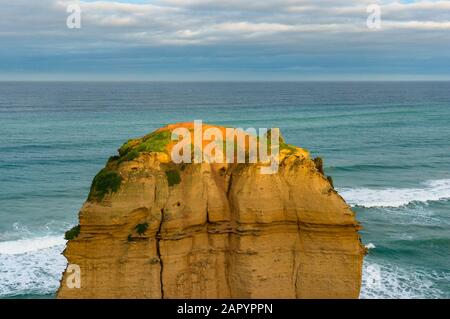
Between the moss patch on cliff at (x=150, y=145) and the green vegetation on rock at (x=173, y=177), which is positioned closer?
the green vegetation on rock at (x=173, y=177)

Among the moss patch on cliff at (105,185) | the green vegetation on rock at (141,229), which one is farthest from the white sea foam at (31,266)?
the green vegetation on rock at (141,229)

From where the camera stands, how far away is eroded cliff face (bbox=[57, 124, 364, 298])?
18.5 m

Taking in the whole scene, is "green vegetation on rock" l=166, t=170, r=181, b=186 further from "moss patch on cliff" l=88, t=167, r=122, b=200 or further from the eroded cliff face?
"moss patch on cliff" l=88, t=167, r=122, b=200

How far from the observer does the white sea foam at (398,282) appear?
107 ft

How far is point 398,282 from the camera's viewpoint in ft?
114

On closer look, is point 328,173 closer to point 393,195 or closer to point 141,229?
point 393,195

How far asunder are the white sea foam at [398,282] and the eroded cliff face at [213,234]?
13588 millimetres

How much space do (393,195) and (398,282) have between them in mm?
21139

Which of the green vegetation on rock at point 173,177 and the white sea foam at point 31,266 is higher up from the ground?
the green vegetation on rock at point 173,177

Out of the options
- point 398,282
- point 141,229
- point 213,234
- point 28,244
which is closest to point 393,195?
point 398,282

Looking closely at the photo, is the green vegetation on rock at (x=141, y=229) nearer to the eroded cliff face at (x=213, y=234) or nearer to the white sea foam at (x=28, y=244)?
the eroded cliff face at (x=213, y=234)

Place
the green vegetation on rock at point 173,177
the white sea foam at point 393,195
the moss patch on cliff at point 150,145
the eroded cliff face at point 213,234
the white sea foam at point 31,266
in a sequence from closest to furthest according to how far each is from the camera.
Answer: the eroded cliff face at point 213,234
the green vegetation on rock at point 173,177
the moss patch on cliff at point 150,145
the white sea foam at point 31,266
the white sea foam at point 393,195
